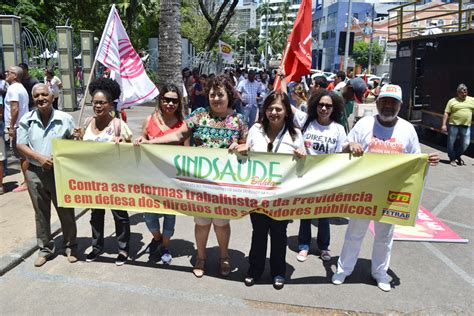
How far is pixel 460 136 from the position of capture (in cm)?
971

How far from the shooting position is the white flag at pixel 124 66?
4980mm

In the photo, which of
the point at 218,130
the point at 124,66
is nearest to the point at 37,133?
the point at 124,66

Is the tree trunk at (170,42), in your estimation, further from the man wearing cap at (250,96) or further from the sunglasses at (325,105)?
the sunglasses at (325,105)

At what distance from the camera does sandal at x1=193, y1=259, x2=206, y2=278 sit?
13.8 ft

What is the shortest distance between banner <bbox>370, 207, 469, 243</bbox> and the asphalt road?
0.14 metres

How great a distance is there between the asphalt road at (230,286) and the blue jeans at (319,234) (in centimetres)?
16

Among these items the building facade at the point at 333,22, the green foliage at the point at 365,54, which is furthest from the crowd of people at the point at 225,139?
the building facade at the point at 333,22

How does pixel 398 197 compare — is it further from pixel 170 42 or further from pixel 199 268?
pixel 170 42

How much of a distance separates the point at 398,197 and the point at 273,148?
1.23m

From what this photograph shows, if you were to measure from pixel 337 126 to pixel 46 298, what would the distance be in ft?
10.7

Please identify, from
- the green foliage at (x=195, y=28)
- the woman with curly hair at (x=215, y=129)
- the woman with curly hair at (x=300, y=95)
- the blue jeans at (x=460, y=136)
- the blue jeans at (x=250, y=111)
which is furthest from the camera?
the green foliage at (x=195, y=28)

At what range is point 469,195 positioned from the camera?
7508 millimetres

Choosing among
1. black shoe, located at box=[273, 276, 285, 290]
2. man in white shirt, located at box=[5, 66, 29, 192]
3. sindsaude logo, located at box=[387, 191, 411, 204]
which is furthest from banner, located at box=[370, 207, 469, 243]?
man in white shirt, located at box=[5, 66, 29, 192]

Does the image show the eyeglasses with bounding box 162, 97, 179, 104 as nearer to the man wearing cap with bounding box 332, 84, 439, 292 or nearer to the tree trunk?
the man wearing cap with bounding box 332, 84, 439, 292
